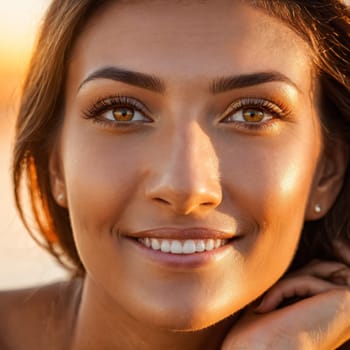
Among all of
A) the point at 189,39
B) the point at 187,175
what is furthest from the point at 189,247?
the point at 189,39

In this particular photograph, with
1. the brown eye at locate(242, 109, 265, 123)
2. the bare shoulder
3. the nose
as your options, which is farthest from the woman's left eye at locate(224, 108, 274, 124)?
the bare shoulder

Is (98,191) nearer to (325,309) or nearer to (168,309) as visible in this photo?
(168,309)

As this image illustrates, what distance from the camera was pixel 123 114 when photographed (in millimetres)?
3320

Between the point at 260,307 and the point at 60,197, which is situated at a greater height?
the point at 60,197

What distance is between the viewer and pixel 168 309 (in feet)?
10.5

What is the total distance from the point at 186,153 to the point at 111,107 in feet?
1.22

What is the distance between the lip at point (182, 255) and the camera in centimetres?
317

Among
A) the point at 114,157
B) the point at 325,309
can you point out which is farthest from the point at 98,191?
the point at 325,309

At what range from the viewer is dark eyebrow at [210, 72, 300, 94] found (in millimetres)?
3190

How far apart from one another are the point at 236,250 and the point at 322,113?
2.16 feet

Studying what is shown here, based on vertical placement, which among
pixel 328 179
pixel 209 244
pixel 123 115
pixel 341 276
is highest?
pixel 123 115

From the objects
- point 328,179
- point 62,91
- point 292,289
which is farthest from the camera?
point 292,289

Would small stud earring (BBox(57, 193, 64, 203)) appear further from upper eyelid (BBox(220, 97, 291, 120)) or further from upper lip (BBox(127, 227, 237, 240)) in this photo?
upper eyelid (BBox(220, 97, 291, 120))

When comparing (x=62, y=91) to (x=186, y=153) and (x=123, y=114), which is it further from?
(x=186, y=153)
